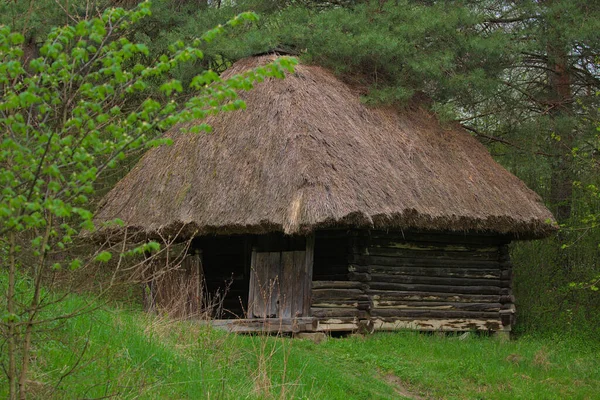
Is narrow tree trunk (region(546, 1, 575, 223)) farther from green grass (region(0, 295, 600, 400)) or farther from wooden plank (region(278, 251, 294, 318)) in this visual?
wooden plank (region(278, 251, 294, 318))

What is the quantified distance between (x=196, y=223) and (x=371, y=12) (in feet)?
18.3

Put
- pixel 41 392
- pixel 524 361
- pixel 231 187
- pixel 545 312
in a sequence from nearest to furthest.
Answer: pixel 41 392, pixel 524 361, pixel 231 187, pixel 545 312

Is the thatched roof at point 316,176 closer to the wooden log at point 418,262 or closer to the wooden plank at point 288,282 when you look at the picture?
the wooden log at point 418,262

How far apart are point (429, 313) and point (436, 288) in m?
0.46

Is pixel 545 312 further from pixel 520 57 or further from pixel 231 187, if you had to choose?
pixel 231 187

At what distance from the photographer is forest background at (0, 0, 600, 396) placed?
1391 centimetres

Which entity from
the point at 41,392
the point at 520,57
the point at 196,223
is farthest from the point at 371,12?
the point at 41,392

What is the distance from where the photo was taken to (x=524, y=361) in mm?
10953

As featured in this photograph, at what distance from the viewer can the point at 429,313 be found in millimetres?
12805

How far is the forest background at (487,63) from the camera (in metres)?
13.9

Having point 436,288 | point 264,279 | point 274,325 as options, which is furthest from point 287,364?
point 436,288

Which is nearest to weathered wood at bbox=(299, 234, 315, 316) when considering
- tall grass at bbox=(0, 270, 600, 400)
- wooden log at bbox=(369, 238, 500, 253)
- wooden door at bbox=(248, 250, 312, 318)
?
wooden door at bbox=(248, 250, 312, 318)

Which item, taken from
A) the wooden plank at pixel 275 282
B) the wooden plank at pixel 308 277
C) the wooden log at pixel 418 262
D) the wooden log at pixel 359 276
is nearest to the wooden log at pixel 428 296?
the wooden log at pixel 359 276

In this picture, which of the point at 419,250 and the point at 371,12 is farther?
the point at 371,12
